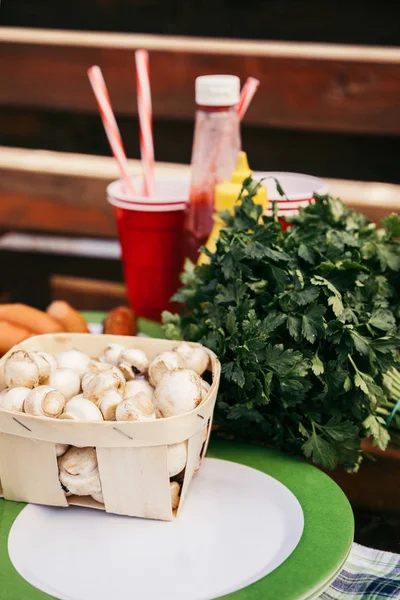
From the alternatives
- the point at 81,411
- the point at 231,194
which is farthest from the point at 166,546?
the point at 231,194

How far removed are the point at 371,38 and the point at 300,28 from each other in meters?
0.23

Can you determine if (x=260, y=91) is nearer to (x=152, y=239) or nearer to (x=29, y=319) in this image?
(x=152, y=239)

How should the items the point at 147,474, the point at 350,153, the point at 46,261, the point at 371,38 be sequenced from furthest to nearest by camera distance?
the point at 46,261
the point at 350,153
the point at 371,38
the point at 147,474

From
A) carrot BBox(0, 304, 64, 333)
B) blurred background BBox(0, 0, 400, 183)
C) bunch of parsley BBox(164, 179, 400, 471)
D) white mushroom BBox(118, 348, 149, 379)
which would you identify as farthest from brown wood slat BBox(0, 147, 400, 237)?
white mushroom BBox(118, 348, 149, 379)

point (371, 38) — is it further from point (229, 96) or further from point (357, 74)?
point (229, 96)

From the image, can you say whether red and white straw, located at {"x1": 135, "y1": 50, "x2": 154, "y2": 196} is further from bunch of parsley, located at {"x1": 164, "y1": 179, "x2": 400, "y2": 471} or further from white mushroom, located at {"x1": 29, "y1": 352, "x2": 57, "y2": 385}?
white mushroom, located at {"x1": 29, "y1": 352, "x2": 57, "y2": 385}

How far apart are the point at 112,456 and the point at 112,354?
0.19 m

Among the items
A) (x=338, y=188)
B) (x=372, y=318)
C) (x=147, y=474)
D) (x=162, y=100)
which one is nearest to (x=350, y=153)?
(x=338, y=188)

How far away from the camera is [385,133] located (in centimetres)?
219

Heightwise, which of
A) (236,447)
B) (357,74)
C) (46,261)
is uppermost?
(357,74)

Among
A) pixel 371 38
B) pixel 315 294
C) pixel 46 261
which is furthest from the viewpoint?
pixel 46 261

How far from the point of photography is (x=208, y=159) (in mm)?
1235

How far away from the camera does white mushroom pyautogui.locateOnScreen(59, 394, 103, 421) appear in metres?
0.78

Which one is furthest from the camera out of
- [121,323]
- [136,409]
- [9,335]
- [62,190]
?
[62,190]
